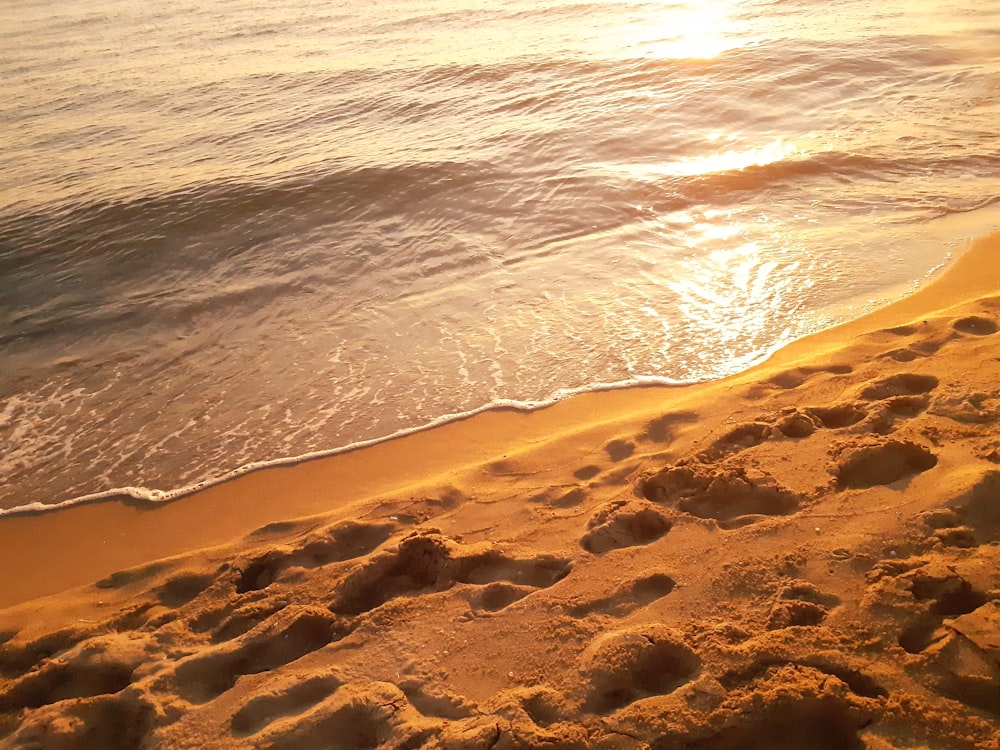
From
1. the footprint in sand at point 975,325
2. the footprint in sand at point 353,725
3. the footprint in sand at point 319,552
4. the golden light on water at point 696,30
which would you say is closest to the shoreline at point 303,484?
the footprint in sand at point 319,552

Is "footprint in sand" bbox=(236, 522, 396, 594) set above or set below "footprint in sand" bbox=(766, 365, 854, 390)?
below

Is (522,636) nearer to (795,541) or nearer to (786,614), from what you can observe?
(786,614)

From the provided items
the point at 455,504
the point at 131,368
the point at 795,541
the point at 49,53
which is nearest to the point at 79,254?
the point at 131,368

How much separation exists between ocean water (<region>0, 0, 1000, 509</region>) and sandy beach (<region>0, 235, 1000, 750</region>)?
670 millimetres

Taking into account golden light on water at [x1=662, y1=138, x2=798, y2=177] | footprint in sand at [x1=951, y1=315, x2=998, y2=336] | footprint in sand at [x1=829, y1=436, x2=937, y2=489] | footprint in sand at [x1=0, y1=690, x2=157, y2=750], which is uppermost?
golden light on water at [x1=662, y1=138, x2=798, y2=177]

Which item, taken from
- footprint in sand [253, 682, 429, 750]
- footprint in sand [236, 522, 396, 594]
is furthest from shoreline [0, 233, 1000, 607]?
footprint in sand [253, 682, 429, 750]

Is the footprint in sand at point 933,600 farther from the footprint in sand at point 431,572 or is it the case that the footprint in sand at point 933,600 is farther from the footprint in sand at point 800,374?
the footprint in sand at point 800,374

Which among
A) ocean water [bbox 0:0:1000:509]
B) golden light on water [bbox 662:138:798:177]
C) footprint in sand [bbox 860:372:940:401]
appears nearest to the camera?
footprint in sand [bbox 860:372:940:401]

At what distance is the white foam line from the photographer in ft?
13.2

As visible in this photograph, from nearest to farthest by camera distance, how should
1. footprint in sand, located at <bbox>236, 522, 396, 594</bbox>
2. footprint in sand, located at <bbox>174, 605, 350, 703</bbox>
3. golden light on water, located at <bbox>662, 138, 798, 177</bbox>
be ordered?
footprint in sand, located at <bbox>174, 605, 350, 703</bbox>
footprint in sand, located at <bbox>236, 522, 396, 594</bbox>
golden light on water, located at <bbox>662, 138, 798, 177</bbox>

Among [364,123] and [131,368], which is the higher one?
[364,123]

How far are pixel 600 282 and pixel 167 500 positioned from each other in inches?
138

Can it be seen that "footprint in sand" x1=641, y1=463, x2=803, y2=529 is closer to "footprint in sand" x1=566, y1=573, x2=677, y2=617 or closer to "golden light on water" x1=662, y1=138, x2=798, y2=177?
"footprint in sand" x1=566, y1=573, x2=677, y2=617

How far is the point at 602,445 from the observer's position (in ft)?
12.3
